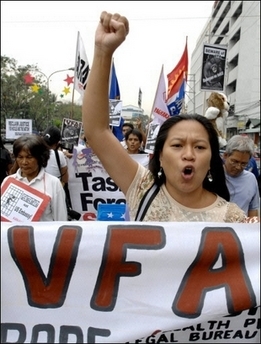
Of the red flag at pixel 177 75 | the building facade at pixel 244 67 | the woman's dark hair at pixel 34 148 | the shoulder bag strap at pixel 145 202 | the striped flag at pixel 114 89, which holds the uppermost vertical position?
the building facade at pixel 244 67

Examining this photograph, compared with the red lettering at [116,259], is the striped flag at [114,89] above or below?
above

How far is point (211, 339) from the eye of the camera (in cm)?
149

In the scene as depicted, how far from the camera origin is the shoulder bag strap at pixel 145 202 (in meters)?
1.57

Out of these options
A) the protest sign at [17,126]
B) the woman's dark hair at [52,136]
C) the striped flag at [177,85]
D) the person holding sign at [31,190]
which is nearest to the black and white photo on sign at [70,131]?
the woman's dark hair at [52,136]

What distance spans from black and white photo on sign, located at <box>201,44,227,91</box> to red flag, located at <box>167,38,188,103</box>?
46 cm

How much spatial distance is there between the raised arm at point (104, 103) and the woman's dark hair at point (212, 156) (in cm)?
11

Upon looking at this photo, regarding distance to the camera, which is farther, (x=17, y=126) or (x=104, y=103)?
(x=17, y=126)

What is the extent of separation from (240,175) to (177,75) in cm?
244

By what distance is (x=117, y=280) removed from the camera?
1.43 meters

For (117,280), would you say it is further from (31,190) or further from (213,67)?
(213,67)

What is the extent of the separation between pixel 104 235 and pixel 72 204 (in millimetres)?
2739

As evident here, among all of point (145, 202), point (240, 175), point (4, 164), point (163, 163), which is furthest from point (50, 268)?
point (4, 164)

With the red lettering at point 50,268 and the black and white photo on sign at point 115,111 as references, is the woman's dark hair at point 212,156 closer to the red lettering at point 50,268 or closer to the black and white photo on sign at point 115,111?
the red lettering at point 50,268

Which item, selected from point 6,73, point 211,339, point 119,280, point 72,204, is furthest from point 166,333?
point 6,73
